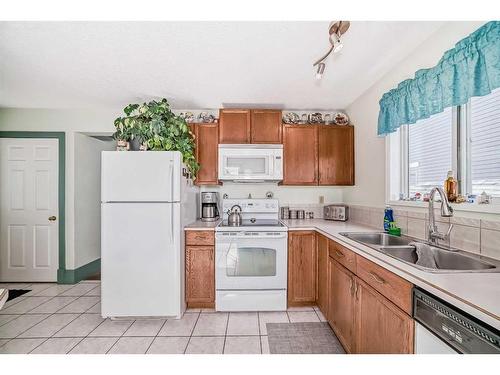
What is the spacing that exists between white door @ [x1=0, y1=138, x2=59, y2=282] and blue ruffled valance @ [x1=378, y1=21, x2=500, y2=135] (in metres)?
4.14

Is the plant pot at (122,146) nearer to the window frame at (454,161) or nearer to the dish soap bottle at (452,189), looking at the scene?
the window frame at (454,161)

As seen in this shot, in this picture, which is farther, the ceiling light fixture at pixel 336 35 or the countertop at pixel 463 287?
the ceiling light fixture at pixel 336 35

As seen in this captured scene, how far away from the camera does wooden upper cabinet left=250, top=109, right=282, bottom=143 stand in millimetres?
2926

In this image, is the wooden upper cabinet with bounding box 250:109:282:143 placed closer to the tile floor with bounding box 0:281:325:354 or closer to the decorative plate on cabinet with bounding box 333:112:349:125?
the decorative plate on cabinet with bounding box 333:112:349:125

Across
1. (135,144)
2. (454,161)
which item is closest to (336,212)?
(454,161)

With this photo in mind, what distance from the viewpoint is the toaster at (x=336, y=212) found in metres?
2.92

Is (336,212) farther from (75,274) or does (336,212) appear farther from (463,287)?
(75,274)

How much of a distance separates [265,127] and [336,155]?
0.98 metres

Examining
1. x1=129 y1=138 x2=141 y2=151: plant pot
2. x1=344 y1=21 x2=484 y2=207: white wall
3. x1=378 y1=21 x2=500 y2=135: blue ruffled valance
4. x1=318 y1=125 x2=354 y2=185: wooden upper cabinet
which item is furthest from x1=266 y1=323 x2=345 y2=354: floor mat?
x1=129 y1=138 x2=141 y2=151: plant pot

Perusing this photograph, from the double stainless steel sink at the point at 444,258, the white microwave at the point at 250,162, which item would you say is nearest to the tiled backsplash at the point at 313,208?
the white microwave at the point at 250,162

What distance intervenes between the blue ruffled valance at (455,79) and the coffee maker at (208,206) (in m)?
2.12

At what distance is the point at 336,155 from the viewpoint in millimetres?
3027

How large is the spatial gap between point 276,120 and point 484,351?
104 inches
